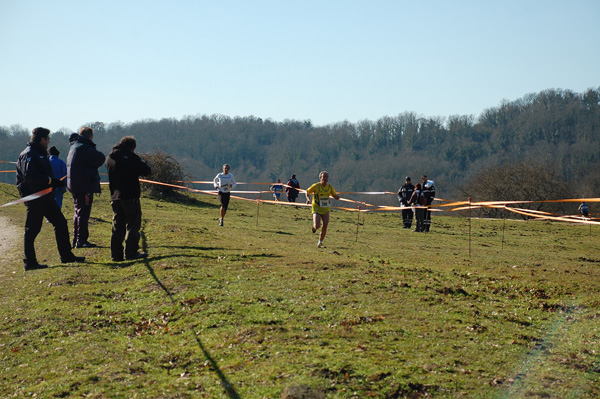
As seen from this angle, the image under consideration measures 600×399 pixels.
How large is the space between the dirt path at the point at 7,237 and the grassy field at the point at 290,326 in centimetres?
92

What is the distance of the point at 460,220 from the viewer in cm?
3262

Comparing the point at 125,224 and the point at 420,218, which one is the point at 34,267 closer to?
the point at 125,224

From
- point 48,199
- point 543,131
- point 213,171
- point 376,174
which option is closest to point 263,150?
point 213,171

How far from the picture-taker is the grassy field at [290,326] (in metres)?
6.00

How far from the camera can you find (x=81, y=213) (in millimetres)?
13031

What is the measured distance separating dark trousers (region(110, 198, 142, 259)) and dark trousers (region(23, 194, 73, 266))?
2.86 feet

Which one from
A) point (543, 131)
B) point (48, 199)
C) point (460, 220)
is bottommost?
point (460, 220)

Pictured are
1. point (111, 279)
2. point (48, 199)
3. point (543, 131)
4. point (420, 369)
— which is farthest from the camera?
point (543, 131)

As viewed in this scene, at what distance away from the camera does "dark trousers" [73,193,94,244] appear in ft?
42.0

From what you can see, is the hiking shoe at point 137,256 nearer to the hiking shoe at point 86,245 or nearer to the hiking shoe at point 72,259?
the hiking shoe at point 72,259

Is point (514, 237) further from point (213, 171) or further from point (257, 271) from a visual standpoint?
point (213, 171)

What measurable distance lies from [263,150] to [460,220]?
153 meters

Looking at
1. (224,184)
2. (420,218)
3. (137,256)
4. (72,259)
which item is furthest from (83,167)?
(420,218)

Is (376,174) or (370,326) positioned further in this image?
(376,174)
